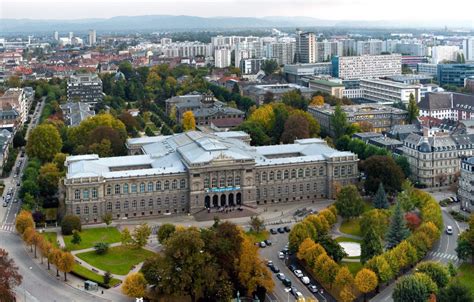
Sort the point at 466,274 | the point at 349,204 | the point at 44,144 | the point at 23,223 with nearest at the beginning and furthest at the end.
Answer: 1. the point at 466,274
2. the point at 23,223
3. the point at 349,204
4. the point at 44,144

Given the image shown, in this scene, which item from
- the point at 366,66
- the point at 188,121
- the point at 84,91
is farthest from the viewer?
the point at 366,66

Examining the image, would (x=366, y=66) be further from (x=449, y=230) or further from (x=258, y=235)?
(x=258, y=235)

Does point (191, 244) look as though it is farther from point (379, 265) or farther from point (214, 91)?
point (214, 91)

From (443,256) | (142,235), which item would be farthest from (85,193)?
(443,256)

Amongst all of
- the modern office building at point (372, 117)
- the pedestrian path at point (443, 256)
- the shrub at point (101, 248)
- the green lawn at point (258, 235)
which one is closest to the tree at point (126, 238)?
the shrub at point (101, 248)

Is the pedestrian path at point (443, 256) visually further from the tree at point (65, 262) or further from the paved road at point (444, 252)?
the tree at point (65, 262)

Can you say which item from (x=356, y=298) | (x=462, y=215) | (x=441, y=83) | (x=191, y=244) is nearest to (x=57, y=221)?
(x=191, y=244)
